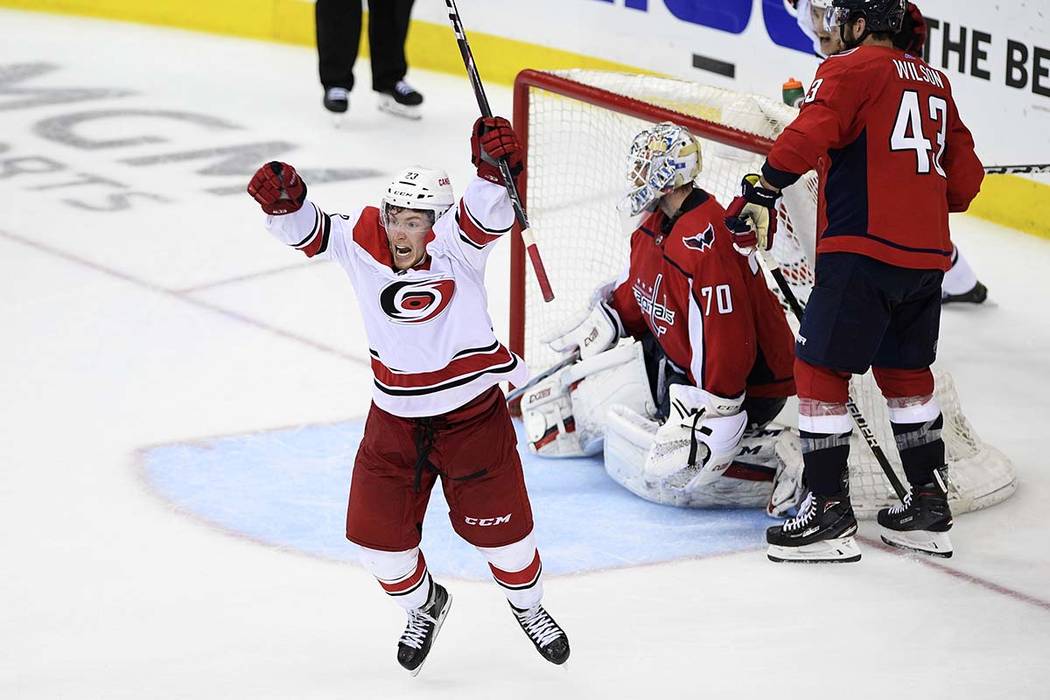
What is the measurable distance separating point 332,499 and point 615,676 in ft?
3.24

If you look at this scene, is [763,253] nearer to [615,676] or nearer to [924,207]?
[924,207]

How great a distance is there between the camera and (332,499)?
3.48 metres

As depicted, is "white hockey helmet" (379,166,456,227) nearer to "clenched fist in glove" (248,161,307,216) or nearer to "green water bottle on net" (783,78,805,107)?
"clenched fist in glove" (248,161,307,216)

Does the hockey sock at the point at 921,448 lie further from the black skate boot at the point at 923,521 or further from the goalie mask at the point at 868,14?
the goalie mask at the point at 868,14

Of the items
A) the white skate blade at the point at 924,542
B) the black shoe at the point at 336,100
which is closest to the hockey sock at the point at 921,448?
the white skate blade at the point at 924,542

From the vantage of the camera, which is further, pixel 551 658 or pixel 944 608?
pixel 944 608

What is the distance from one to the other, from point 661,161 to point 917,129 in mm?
550

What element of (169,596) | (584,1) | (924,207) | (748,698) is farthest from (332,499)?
(584,1)

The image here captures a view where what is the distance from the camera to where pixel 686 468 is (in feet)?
10.8

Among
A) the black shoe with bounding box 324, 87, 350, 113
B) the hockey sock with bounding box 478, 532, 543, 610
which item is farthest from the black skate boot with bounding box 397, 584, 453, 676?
the black shoe with bounding box 324, 87, 350, 113

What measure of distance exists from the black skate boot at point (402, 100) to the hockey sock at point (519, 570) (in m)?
4.47

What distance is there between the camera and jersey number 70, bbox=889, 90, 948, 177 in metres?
2.84

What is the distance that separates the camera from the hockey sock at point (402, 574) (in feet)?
8.50

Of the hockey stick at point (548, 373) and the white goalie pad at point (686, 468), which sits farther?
the hockey stick at point (548, 373)
